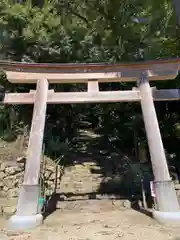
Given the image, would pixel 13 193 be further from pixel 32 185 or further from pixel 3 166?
pixel 32 185

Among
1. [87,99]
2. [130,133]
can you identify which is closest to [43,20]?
[87,99]

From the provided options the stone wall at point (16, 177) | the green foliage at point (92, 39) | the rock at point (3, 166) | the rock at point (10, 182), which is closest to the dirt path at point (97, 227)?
the stone wall at point (16, 177)

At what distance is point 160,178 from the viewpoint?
5.29m

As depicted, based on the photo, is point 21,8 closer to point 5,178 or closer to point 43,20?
point 43,20

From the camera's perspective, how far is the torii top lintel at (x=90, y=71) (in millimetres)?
6562

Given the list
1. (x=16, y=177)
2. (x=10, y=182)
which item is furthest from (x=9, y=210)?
(x=16, y=177)

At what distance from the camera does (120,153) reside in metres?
10.4

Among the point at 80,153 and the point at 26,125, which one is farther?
the point at 80,153

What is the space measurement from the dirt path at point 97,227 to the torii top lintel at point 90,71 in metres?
3.49

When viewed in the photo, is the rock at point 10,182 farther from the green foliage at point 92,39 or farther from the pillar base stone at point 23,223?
the pillar base stone at point 23,223

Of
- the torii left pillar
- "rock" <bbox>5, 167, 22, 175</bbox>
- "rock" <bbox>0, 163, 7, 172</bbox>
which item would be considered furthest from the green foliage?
the torii left pillar

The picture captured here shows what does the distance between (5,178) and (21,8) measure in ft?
20.6

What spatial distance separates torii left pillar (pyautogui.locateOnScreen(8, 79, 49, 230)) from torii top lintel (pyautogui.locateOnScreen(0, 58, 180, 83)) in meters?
0.69

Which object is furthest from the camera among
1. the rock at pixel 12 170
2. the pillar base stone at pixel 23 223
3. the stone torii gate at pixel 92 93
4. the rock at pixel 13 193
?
the rock at pixel 12 170
